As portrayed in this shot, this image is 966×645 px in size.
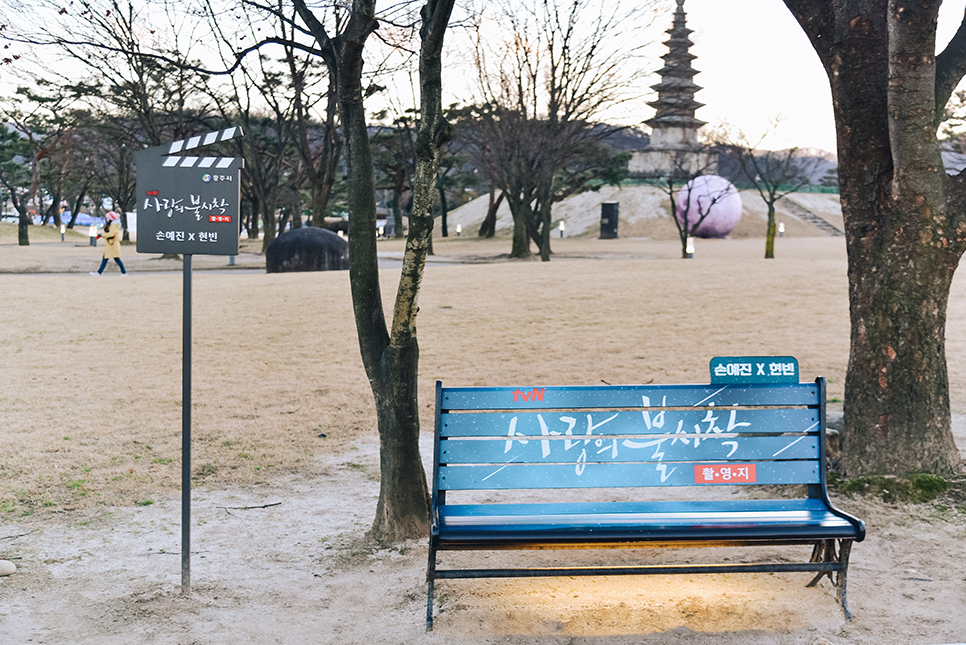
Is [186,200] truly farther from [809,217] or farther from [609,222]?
[809,217]

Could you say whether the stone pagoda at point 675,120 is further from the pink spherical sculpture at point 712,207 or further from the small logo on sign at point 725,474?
the small logo on sign at point 725,474

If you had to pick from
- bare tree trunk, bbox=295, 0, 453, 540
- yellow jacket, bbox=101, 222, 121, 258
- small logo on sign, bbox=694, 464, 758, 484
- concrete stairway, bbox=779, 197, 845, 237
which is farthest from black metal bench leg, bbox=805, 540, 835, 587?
concrete stairway, bbox=779, 197, 845, 237

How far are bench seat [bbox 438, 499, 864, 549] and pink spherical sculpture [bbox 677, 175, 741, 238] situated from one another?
43.0 m

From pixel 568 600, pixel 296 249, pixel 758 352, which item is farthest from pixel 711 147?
pixel 568 600

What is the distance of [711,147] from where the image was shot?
4800 centimetres

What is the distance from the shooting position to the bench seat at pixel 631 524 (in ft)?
12.7

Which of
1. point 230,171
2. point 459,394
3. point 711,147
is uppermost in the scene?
point 711,147

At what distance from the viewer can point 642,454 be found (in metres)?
4.32

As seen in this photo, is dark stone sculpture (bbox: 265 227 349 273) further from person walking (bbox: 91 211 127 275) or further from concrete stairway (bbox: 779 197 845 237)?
concrete stairway (bbox: 779 197 845 237)

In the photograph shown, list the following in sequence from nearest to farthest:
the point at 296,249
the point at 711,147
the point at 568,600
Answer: the point at 568,600, the point at 296,249, the point at 711,147

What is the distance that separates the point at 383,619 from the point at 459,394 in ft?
3.34

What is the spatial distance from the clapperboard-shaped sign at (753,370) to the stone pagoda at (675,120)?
5692cm

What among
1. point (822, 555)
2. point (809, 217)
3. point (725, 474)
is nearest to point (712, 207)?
point (809, 217)

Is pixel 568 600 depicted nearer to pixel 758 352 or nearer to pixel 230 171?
pixel 230 171
